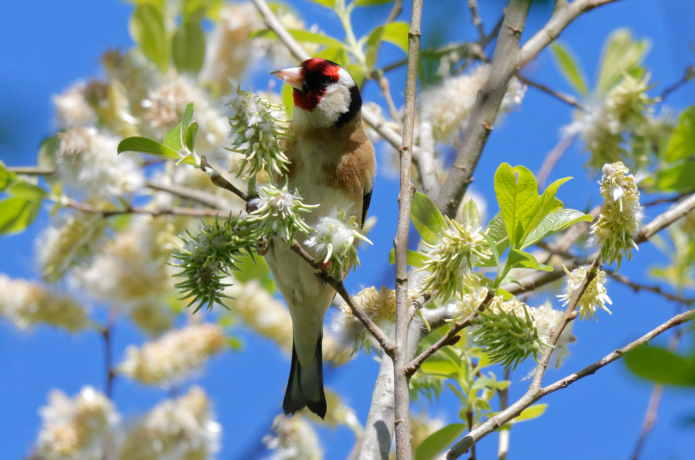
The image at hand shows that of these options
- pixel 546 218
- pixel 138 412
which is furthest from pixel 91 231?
pixel 546 218

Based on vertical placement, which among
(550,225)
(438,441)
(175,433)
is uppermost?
(175,433)

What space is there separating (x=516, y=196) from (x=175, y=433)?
8.31ft

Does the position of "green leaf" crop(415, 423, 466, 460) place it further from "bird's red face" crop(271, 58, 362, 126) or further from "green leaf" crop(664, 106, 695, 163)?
"green leaf" crop(664, 106, 695, 163)

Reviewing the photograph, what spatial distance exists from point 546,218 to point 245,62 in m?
2.41

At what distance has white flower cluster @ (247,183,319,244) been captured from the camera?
1041 mm

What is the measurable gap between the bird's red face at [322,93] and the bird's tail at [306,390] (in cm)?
86

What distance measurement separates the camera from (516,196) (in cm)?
110

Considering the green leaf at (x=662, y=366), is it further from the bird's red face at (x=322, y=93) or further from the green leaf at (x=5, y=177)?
the green leaf at (x=5, y=177)

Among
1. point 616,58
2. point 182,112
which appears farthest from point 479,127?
point 616,58

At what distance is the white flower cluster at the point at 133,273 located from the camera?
2.75 m

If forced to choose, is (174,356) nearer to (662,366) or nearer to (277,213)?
(277,213)

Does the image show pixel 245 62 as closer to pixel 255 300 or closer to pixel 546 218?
pixel 255 300

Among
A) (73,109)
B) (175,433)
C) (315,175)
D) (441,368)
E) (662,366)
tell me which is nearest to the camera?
(662,366)

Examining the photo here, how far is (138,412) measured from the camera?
320cm
